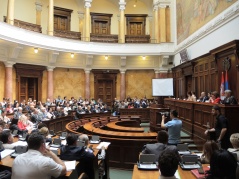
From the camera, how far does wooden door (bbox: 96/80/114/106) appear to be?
62.8 feet

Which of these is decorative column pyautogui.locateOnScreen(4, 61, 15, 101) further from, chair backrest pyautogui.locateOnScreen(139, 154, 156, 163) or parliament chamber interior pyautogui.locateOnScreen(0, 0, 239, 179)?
chair backrest pyautogui.locateOnScreen(139, 154, 156, 163)

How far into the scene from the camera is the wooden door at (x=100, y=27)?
19812mm

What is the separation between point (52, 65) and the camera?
1661 cm

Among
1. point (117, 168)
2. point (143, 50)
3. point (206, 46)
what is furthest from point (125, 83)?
point (117, 168)

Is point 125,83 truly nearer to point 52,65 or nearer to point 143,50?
point 143,50

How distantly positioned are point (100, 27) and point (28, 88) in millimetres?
7851

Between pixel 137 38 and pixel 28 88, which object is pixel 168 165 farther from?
pixel 137 38

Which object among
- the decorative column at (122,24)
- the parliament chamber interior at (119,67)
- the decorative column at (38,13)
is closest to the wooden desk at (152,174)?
the parliament chamber interior at (119,67)

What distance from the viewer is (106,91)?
19.2m

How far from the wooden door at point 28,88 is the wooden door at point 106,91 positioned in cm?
502

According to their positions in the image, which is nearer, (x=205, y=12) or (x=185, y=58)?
(x=205, y=12)

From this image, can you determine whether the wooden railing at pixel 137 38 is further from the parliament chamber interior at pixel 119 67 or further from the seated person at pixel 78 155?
the seated person at pixel 78 155

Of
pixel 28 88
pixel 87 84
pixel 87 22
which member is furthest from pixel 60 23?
pixel 28 88

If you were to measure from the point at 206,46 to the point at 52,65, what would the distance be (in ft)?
33.6
